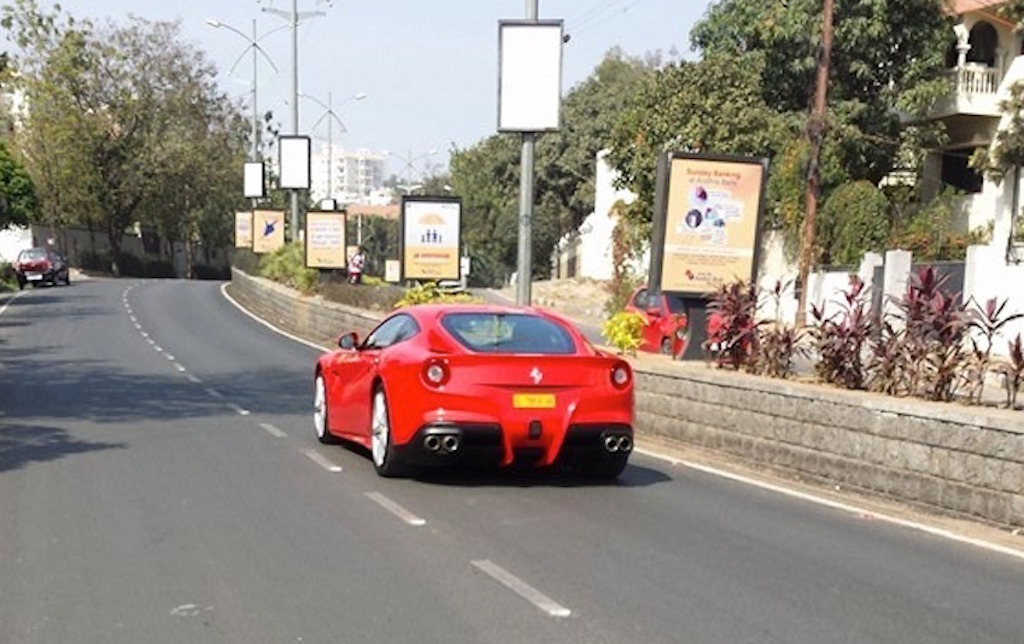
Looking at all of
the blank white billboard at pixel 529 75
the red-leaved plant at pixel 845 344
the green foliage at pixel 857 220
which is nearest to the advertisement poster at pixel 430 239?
the blank white billboard at pixel 529 75

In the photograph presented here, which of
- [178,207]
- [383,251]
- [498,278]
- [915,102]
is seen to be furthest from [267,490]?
[383,251]

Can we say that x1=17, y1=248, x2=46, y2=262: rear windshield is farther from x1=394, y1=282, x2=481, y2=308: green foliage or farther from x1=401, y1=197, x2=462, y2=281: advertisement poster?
x1=394, y1=282, x2=481, y2=308: green foliage

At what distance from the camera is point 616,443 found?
9672 mm

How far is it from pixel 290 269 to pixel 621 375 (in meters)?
30.4

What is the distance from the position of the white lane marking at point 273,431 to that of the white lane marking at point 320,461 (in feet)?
4.23

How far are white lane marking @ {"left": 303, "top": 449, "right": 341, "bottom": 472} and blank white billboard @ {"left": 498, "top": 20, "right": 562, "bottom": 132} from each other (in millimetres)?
8199

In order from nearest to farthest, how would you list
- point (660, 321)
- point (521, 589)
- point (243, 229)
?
point (521, 589), point (660, 321), point (243, 229)

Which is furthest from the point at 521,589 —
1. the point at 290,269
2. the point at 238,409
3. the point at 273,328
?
the point at 290,269

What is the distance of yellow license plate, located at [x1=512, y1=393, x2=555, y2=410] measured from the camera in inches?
370

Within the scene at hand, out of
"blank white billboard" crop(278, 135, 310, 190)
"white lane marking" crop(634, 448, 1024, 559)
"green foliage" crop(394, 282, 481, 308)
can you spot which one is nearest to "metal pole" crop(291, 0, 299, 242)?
"blank white billboard" crop(278, 135, 310, 190)

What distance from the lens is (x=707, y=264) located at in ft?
51.0

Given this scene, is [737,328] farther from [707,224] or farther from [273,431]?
[273,431]

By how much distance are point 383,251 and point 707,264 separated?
3480 inches

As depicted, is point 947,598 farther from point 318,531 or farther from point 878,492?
point 318,531
